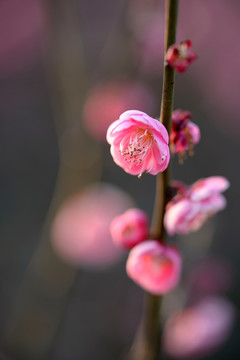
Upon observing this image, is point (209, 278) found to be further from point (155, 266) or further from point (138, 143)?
point (138, 143)

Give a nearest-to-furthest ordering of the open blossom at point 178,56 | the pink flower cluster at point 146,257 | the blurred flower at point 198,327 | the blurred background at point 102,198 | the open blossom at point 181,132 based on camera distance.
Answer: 1. the open blossom at point 178,56
2. the open blossom at point 181,132
3. the pink flower cluster at point 146,257
4. the blurred flower at point 198,327
5. the blurred background at point 102,198

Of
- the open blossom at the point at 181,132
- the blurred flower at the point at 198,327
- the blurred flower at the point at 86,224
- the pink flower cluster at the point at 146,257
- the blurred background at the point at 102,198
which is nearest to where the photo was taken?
the open blossom at the point at 181,132

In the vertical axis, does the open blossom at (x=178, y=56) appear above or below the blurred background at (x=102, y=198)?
above

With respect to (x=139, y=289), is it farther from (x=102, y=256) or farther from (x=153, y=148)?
(x=153, y=148)

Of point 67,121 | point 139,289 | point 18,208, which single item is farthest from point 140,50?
point 18,208

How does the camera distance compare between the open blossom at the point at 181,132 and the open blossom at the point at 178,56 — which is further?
the open blossom at the point at 181,132

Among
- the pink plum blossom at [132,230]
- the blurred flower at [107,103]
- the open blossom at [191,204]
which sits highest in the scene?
the open blossom at [191,204]

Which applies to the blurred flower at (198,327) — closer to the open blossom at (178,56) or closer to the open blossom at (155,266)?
the open blossom at (155,266)

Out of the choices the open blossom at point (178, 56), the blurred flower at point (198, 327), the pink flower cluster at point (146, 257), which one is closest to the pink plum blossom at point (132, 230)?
the pink flower cluster at point (146, 257)
